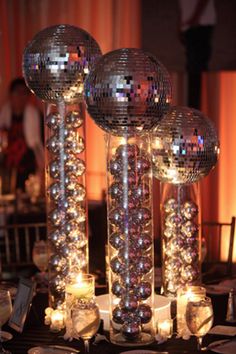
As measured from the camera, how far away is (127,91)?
1780 millimetres

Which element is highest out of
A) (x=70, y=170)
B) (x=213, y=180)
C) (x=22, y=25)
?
(x=22, y=25)

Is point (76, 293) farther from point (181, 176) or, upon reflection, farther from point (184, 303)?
point (181, 176)

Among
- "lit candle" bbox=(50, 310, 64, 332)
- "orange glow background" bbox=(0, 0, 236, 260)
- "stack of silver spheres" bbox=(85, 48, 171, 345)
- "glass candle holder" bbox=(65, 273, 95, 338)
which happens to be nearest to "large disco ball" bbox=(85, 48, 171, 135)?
"stack of silver spheres" bbox=(85, 48, 171, 345)

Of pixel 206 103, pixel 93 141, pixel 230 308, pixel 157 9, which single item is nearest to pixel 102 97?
pixel 230 308

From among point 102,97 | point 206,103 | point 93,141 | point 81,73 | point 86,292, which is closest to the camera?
point 102,97

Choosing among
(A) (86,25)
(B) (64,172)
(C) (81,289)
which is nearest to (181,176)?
(B) (64,172)

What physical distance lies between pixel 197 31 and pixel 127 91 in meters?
3.32

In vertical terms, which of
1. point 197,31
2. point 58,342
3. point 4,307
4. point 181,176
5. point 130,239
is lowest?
point 58,342

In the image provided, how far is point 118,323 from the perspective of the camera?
6.16ft

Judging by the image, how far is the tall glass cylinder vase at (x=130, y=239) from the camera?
1.87 m

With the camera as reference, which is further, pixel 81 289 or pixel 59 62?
pixel 59 62

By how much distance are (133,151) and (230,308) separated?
1.76ft

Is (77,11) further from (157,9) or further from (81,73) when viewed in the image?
(81,73)

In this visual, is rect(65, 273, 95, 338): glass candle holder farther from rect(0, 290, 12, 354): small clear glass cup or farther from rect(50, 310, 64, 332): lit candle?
rect(0, 290, 12, 354): small clear glass cup
